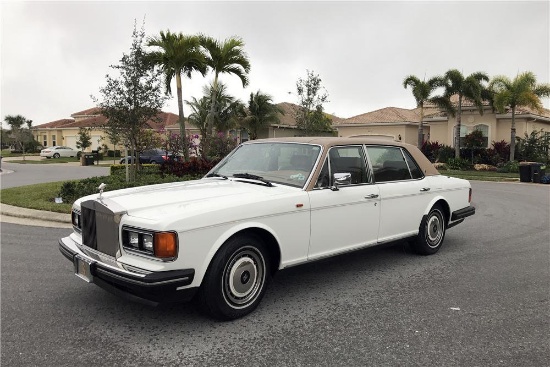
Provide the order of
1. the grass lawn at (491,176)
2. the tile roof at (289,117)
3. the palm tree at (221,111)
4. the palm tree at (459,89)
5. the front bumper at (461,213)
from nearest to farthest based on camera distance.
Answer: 1. the front bumper at (461,213)
2. the grass lawn at (491,176)
3. the palm tree at (459,89)
4. the palm tree at (221,111)
5. the tile roof at (289,117)

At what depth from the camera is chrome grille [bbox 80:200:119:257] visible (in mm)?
3613

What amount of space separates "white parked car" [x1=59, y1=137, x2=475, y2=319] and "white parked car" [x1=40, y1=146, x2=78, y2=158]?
46.4 metres

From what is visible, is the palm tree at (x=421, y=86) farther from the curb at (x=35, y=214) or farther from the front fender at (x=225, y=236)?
the front fender at (x=225, y=236)

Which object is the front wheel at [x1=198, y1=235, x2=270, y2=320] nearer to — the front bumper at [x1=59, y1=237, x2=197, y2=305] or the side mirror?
the front bumper at [x1=59, y1=237, x2=197, y2=305]

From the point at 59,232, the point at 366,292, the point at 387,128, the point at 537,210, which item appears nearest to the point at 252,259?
the point at 366,292

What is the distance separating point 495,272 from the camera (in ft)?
17.5

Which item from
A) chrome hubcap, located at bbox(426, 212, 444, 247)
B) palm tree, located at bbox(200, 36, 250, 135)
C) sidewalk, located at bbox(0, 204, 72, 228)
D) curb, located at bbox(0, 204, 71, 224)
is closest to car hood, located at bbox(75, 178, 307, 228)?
chrome hubcap, located at bbox(426, 212, 444, 247)

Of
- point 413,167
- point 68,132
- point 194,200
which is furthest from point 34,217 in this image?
point 68,132

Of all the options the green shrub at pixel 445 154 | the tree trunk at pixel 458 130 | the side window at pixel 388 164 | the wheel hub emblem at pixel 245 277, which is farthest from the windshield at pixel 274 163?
the green shrub at pixel 445 154

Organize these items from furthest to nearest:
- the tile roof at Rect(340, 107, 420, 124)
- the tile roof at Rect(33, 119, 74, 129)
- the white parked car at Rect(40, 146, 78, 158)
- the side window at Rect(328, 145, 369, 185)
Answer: the tile roof at Rect(33, 119, 74, 129) → the white parked car at Rect(40, 146, 78, 158) → the tile roof at Rect(340, 107, 420, 124) → the side window at Rect(328, 145, 369, 185)

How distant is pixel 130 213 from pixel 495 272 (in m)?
4.38

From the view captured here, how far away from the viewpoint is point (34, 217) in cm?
902

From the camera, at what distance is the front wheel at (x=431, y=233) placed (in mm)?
5922

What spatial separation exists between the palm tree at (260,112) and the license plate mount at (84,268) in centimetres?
3363
